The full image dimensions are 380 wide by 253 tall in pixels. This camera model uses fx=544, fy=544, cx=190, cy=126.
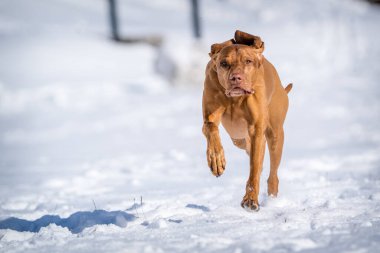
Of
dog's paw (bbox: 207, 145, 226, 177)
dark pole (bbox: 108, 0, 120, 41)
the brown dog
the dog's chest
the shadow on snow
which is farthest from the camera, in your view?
dark pole (bbox: 108, 0, 120, 41)

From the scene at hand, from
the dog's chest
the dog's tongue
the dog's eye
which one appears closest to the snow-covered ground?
the dog's chest

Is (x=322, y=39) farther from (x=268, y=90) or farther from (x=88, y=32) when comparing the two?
(x=268, y=90)

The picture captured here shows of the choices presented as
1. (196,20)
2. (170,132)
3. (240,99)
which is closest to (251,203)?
(240,99)

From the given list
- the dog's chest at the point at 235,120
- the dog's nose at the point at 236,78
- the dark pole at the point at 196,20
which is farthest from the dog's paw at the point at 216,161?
the dark pole at the point at 196,20

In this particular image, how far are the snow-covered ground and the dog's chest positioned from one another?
531 mm

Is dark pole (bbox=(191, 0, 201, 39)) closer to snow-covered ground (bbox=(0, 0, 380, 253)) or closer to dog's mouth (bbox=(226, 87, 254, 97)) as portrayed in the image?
snow-covered ground (bbox=(0, 0, 380, 253))

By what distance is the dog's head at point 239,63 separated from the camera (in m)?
2.84

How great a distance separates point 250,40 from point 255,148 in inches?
24.9

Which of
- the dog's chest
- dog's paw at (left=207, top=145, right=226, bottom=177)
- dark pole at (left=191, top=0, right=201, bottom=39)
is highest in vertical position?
dark pole at (left=191, top=0, right=201, bottom=39)

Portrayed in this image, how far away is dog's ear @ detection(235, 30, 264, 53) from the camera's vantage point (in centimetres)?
306

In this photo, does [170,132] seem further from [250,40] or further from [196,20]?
[250,40]

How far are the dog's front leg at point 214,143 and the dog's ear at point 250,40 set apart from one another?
40 centimetres

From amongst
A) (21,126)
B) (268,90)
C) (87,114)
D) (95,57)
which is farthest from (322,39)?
(268,90)

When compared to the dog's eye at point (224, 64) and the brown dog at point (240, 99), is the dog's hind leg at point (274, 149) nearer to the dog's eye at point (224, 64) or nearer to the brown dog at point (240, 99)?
the brown dog at point (240, 99)
